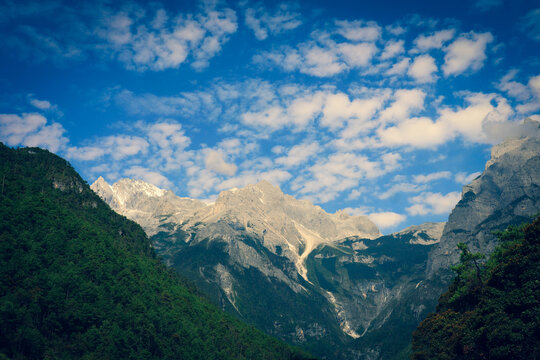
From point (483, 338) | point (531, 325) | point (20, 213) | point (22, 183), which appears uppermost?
point (22, 183)

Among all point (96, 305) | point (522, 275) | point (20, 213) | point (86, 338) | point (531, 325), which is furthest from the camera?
point (20, 213)

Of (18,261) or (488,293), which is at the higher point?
(18,261)

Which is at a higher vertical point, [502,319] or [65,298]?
[65,298]

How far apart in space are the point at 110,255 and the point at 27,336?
278 ft

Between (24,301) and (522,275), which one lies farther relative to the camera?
(24,301)

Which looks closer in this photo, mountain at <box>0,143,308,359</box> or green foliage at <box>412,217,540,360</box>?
green foliage at <box>412,217,540,360</box>

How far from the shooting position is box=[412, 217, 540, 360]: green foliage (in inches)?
2837

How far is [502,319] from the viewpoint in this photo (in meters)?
77.8

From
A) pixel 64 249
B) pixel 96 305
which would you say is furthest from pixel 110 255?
pixel 96 305

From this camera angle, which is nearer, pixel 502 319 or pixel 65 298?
pixel 502 319

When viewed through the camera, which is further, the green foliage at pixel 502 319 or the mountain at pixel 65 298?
the mountain at pixel 65 298

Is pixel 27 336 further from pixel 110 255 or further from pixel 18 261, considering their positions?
pixel 110 255

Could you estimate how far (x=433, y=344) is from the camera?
110125 mm

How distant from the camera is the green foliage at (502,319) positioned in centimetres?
7206
